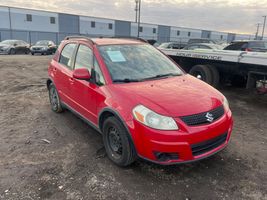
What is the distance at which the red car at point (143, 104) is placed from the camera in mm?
2582

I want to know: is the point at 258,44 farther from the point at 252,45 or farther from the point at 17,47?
the point at 17,47

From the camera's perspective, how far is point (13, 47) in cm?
2169

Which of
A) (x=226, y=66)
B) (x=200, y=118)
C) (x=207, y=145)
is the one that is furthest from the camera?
(x=226, y=66)

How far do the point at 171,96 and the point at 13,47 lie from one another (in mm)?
22818

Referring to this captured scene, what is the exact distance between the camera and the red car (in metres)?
2.58

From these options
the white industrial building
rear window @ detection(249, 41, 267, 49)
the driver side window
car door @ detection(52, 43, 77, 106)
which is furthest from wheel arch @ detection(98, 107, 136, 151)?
the white industrial building

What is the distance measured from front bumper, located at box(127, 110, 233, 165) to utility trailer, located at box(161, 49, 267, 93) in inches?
100

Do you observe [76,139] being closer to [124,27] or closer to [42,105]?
[42,105]

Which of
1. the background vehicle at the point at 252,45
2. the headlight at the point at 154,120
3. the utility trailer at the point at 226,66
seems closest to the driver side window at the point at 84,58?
the headlight at the point at 154,120

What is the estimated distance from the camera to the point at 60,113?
523 cm

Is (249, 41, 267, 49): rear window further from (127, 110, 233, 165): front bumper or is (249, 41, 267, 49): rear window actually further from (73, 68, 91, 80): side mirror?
(73, 68, 91, 80): side mirror

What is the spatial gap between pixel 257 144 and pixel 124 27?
5661 cm

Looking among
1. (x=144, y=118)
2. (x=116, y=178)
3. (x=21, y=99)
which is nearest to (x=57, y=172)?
(x=116, y=178)

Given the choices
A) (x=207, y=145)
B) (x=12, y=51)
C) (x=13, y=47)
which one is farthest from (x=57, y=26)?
(x=207, y=145)
